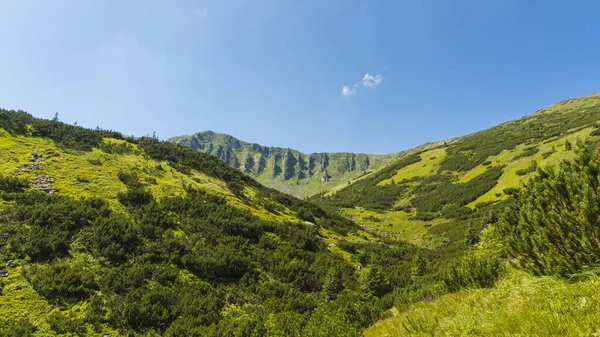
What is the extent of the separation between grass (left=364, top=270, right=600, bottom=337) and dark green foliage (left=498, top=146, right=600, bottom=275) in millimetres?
653

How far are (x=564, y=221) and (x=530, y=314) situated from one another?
10.5 feet

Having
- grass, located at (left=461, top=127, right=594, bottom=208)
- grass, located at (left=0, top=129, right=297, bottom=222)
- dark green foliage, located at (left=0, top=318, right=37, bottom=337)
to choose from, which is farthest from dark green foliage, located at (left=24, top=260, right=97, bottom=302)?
grass, located at (left=461, top=127, right=594, bottom=208)

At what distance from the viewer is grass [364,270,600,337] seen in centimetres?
360

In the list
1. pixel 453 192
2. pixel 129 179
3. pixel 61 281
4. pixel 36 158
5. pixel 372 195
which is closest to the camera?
pixel 61 281

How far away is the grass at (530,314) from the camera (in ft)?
11.8

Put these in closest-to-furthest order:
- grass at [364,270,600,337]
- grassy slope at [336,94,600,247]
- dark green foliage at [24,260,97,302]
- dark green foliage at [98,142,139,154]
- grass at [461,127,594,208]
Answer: grass at [364,270,600,337]
dark green foliage at [24,260,97,302]
dark green foliage at [98,142,139,154]
grassy slope at [336,94,600,247]
grass at [461,127,594,208]

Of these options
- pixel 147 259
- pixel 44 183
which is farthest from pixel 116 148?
pixel 147 259

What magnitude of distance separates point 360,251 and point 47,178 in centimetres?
2903

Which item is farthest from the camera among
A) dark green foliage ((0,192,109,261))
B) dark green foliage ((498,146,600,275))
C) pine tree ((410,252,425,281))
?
pine tree ((410,252,425,281))

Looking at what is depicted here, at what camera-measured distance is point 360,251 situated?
29406 millimetres

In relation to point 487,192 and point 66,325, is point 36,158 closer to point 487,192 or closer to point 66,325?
point 66,325

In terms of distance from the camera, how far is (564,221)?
6.05 metres

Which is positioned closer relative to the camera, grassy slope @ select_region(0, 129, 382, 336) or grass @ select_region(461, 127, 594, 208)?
grassy slope @ select_region(0, 129, 382, 336)

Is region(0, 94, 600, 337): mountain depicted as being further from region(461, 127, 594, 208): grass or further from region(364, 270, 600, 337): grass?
region(461, 127, 594, 208): grass
